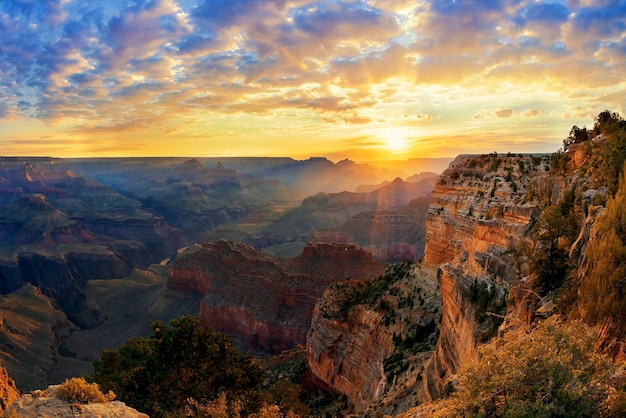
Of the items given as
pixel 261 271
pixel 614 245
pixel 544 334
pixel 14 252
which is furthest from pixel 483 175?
pixel 14 252

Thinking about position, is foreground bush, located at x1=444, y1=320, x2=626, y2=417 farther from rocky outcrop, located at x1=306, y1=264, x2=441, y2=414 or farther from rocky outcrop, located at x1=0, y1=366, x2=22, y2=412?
rocky outcrop, located at x1=306, y1=264, x2=441, y2=414

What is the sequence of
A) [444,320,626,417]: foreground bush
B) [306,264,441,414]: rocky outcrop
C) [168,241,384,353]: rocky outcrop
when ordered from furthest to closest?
1. [168,241,384,353]: rocky outcrop
2. [306,264,441,414]: rocky outcrop
3. [444,320,626,417]: foreground bush

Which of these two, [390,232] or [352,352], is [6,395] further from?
[390,232]

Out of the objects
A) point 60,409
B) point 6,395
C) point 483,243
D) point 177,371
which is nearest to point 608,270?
point 483,243

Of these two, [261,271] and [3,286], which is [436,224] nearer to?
[261,271]

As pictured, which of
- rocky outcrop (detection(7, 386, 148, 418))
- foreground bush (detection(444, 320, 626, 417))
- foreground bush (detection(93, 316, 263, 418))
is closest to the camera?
foreground bush (detection(444, 320, 626, 417))

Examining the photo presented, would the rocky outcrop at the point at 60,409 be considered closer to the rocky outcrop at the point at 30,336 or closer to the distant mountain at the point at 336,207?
the rocky outcrop at the point at 30,336

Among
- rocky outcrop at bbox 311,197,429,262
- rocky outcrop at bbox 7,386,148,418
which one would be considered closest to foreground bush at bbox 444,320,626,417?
rocky outcrop at bbox 7,386,148,418
